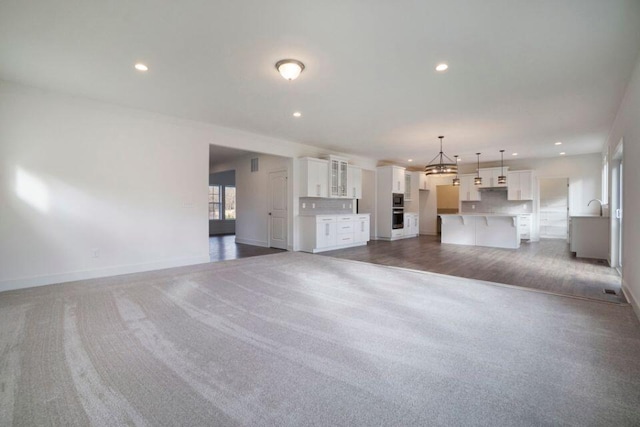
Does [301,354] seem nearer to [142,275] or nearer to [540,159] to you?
[142,275]

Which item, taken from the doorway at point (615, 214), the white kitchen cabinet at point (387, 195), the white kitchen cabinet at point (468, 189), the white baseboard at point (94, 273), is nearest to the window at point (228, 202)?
the white kitchen cabinet at point (387, 195)

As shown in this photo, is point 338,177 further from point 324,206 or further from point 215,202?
point 215,202

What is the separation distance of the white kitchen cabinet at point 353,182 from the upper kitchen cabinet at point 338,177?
0.12m

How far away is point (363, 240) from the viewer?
8609 mm

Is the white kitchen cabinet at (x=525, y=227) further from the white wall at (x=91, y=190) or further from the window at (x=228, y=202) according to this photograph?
the window at (x=228, y=202)

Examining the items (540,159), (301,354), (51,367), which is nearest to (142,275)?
(51,367)

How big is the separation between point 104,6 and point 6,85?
275 centimetres

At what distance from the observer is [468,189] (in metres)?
10.5

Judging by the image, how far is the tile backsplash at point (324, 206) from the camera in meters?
7.70

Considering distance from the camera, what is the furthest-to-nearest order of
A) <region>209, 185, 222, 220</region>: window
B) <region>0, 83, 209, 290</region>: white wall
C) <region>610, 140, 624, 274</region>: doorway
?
<region>209, 185, 222, 220</region>: window < <region>610, 140, 624, 274</region>: doorway < <region>0, 83, 209, 290</region>: white wall

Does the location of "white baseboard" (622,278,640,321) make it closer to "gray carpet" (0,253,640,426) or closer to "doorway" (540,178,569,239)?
"gray carpet" (0,253,640,426)

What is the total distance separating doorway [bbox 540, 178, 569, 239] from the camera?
9.80 meters

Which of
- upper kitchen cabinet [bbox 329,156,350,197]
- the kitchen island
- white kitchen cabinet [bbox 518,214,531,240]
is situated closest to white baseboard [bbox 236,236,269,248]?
upper kitchen cabinet [bbox 329,156,350,197]

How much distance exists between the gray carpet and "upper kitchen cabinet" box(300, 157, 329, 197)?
394cm
